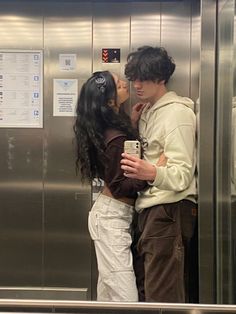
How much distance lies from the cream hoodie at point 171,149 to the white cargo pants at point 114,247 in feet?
0.41

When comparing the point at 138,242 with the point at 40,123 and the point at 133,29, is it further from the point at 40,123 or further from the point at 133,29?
the point at 133,29

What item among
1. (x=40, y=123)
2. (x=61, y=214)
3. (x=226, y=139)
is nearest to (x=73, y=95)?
(x=40, y=123)

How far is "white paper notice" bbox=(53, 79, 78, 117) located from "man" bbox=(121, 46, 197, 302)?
544mm

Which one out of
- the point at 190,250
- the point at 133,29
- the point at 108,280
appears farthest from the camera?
the point at 133,29

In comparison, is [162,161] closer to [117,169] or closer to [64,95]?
[117,169]

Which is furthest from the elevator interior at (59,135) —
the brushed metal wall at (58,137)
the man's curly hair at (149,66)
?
the man's curly hair at (149,66)

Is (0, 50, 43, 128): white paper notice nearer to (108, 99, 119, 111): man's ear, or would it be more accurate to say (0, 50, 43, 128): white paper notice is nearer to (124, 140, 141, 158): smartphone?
(108, 99, 119, 111): man's ear

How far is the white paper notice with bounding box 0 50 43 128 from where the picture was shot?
9.13 feet

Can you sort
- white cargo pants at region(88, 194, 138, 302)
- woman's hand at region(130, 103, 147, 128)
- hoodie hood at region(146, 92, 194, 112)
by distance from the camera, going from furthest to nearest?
woman's hand at region(130, 103, 147, 128) < hoodie hood at region(146, 92, 194, 112) < white cargo pants at region(88, 194, 138, 302)

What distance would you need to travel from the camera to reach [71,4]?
2775 mm

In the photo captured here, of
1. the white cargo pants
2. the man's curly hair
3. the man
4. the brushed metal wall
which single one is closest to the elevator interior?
the brushed metal wall

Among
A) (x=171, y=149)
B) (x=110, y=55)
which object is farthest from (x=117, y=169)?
(x=110, y=55)

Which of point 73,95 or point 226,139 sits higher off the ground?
point 73,95

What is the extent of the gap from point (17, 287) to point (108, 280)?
0.89m
